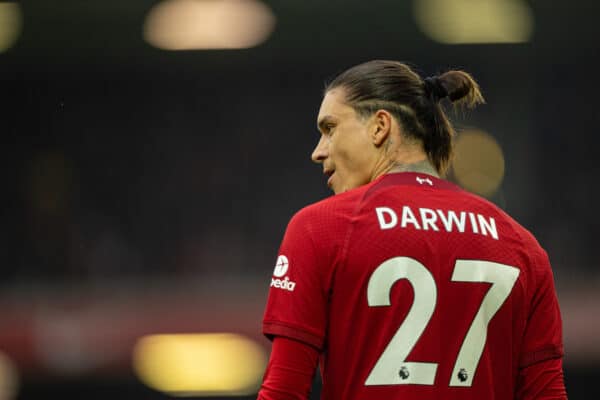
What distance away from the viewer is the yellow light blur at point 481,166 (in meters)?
6.96

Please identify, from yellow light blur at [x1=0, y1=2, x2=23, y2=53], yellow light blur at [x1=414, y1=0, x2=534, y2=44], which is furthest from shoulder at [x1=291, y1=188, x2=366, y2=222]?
yellow light blur at [x1=0, y1=2, x2=23, y2=53]

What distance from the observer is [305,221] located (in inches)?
60.9

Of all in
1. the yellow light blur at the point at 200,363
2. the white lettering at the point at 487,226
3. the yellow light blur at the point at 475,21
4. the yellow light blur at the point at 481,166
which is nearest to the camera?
the white lettering at the point at 487,226

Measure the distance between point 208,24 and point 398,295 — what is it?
5.87 metres

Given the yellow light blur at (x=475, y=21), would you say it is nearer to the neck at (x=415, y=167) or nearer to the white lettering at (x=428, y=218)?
the neck at (x=415, y=167)

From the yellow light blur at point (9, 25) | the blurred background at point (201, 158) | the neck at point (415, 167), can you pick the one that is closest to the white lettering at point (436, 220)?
the neck at point (415, 167)

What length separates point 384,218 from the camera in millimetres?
1560

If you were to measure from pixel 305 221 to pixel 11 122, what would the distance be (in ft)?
20.8

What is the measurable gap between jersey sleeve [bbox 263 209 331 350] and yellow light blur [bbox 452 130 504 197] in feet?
18.1

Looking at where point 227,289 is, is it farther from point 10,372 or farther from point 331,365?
point 331,365

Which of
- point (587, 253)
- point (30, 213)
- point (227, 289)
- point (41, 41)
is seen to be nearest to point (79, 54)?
point (41, 41)

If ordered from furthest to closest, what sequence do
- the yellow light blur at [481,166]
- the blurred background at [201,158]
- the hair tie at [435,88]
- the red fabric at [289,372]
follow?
1. the yellow light blur at [481,166]
2. the blurred background at [201,158]
3. the hair tie at [435,88]
4. the red fabric at [289,372]

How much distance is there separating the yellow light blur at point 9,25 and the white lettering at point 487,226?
6.09 meters

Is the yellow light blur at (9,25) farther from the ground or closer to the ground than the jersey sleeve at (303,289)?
farther from the ground
